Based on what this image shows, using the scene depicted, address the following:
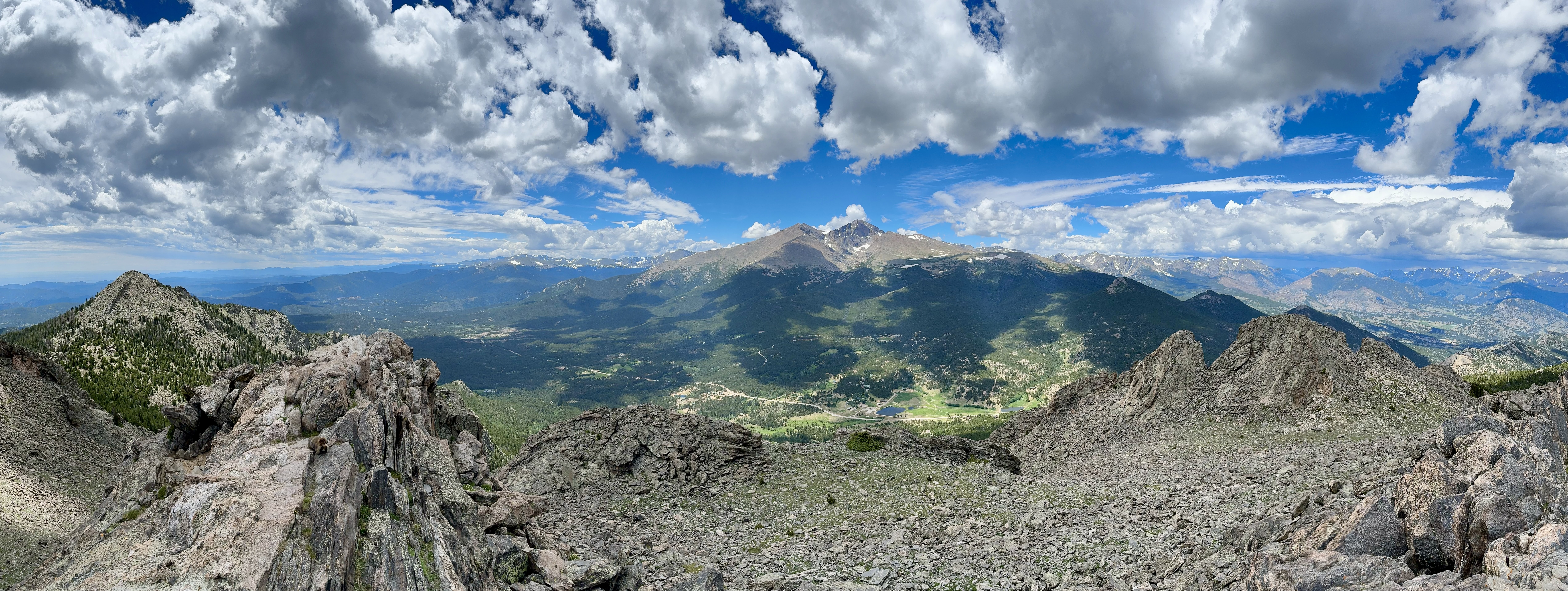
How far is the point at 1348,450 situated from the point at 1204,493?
14455mm

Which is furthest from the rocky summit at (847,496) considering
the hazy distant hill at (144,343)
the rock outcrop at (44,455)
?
the hazy distant hill at (144,343)

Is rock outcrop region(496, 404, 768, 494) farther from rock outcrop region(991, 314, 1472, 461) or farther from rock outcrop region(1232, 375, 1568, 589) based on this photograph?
rock outcrop region(991, 314, 1472, 461)

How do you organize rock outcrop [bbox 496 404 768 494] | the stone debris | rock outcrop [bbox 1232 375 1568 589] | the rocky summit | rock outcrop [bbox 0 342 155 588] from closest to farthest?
rock outcrop [bbox 1232 375 1568 589]
the rocky summit
rock outcrop [bbox 0 342 155 588]
rock outcrop [bbox 496 404 768 494]
the stone debris

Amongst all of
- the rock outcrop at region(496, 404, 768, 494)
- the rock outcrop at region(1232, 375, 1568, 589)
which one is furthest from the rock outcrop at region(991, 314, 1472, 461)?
the rock outcrop at region(496, 404, 768, 494)

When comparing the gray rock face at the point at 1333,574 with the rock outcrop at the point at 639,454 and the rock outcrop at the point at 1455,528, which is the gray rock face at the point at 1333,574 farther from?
the rock outcrop at the point at 639,454

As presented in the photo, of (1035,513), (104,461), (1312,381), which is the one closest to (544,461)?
(104,461)

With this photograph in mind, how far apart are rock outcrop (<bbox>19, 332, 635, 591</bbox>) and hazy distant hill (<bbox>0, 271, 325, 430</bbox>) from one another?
35.8m

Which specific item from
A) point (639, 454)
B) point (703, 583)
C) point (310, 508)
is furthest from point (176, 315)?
point (703, 583)

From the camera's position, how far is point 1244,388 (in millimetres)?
60188

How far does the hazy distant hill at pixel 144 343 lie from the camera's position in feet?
211

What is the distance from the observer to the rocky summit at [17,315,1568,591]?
53.2ft

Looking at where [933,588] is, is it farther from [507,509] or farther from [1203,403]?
[1203,403]

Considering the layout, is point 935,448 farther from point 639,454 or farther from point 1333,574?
point 1333,574

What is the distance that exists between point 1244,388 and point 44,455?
109567 mm
